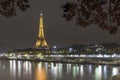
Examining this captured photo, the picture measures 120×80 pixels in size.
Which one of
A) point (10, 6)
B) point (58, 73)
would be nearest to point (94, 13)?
point (10, 6)

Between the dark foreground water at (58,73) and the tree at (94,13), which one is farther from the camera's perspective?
the dark foreground water at (58,73)

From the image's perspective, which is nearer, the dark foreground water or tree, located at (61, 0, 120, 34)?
tree, located at (61, 0, 120, 34)

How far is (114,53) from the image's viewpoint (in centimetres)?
10375

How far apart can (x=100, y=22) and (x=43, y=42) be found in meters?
90.1

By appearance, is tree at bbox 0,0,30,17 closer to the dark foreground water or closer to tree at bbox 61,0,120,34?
tree at bbox 61,0,120,34

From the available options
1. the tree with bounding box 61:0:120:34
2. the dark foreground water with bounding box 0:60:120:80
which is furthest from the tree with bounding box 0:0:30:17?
the dark foreground water with bounding box 0:60:120:80

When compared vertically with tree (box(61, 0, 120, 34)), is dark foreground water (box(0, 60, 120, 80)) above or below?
below

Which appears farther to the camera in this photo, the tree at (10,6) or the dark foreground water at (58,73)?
the dark foreground water at (58,73)

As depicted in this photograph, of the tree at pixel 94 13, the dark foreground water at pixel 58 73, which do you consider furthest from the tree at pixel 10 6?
the dark foreground water at pixel 58 73

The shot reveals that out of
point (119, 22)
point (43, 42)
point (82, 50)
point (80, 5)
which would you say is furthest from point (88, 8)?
point (82, 50)

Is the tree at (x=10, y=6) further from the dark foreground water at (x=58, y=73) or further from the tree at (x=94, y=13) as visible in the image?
the dark foreground water at (x=58, y=73)

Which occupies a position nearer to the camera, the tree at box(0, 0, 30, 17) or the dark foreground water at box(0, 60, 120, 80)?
the tree at box(0, 0, 30, 17)

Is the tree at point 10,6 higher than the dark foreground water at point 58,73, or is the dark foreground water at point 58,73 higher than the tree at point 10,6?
the tree at point 10,6

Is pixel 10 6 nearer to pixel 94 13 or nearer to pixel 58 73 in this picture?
pixel 94 13
